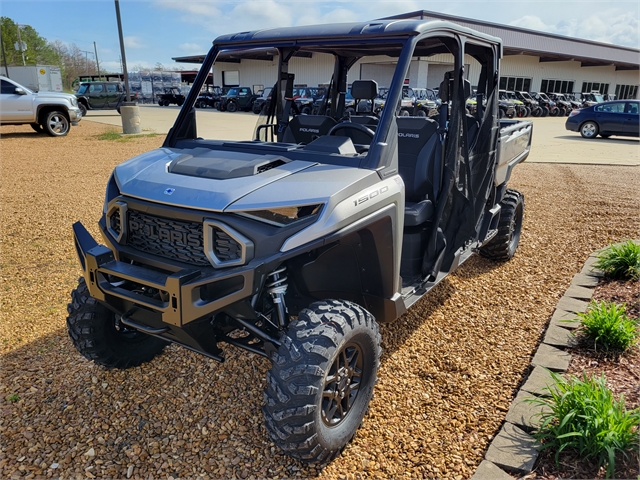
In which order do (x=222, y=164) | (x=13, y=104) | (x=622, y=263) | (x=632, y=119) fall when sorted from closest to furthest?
(x=222, y=164), (x=622, y=263), (x=13, y=104), (x=632, y=119)

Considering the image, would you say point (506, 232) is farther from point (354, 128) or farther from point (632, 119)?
point (632, 119)

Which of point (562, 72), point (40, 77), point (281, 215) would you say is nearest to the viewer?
point (281, 215)

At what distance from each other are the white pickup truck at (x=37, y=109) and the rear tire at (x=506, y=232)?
14.3 m

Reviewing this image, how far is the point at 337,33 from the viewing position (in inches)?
113

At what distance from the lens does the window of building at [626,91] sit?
51.0 m

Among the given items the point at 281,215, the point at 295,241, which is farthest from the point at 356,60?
the point at 295,241

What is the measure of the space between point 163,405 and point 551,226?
18.3 feet

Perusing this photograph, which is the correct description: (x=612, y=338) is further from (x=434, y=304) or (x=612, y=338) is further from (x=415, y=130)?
(x=415, y=130)

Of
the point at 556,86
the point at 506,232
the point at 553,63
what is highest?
the point at 553,63

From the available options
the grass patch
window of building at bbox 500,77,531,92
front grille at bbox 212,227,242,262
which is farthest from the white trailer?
front grille at bbox 212,227,242,262

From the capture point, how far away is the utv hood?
2301 mm

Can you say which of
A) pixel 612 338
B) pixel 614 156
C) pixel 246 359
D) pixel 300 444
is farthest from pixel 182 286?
pixel 614 156

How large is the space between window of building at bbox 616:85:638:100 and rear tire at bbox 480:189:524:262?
180 feet

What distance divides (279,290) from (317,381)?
471 mm
